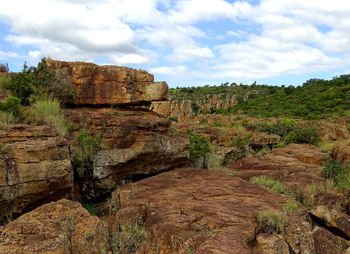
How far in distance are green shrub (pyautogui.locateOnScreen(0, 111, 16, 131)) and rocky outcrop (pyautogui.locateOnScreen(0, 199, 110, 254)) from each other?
213 centimetres

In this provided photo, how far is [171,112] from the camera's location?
3105 centimetres

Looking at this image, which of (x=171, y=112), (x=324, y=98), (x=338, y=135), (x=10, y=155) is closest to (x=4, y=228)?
(x=10, y=155)

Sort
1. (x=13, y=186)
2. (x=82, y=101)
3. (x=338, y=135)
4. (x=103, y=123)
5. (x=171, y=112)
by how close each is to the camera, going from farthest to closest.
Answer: (x=171, y=112) < (x=338, y=135) < (x=82, y=101) < (x=103, y=123) < (x=13, y=186)

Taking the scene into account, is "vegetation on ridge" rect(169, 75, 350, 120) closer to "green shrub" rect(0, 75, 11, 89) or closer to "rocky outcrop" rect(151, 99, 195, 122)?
"rocky outcrop" rect(151, 99, 195, 122)

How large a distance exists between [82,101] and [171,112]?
906 inches

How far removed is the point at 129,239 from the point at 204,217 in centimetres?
129

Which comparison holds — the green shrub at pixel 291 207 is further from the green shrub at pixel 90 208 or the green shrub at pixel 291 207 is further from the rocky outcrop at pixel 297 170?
the green shrub at pixel 90 208

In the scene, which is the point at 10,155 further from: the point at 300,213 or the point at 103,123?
the point at 300,213

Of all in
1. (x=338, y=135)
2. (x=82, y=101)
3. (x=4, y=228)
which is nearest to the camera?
(x=4, y=228)

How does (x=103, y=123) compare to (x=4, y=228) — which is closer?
(x=4, y=228)

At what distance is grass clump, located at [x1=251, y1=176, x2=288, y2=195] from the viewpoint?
715 cm

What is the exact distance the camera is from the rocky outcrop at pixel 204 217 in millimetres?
4023

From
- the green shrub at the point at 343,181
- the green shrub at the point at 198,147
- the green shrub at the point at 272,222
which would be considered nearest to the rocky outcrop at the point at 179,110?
Answer: the green shrub at the point at 198,147

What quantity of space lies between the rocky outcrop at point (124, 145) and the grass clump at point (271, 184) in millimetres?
2332
